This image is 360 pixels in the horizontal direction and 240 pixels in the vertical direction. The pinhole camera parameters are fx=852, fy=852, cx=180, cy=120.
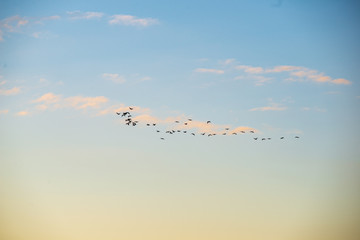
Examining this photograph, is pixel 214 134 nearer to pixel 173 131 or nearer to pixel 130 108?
pixel 173 131

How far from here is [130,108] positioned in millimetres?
186500

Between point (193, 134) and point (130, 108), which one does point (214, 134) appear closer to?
point (193, 134)

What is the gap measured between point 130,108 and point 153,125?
452 inches

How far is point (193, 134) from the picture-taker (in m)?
198

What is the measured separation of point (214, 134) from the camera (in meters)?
196

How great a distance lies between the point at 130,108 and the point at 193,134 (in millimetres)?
18878

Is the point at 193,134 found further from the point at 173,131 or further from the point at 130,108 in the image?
the point at 130,108

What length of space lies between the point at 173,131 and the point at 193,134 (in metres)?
5.99

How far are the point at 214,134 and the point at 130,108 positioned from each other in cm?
2208

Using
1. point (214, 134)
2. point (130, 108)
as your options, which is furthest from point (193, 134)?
point (130, 108)

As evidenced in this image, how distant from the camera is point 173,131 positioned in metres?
194

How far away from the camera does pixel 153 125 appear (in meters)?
196
